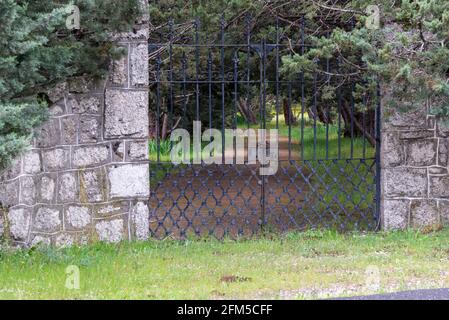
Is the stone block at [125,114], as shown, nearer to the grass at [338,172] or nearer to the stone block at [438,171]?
the grass at [338,172]

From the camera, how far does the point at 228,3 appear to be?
Answer: 9.33 m

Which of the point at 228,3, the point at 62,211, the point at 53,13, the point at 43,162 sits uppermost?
the point at 228,3

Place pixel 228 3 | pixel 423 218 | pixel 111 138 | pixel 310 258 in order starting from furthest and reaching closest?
pixel 228 3
pixel 423 218
pixel 111 138
pixel 310 258

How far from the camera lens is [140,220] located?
729cm

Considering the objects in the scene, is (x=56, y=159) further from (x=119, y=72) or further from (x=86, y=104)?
(x=119, y=72)

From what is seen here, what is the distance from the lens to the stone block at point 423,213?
7.71m

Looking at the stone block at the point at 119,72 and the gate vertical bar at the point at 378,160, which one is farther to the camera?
the gate vertical bar at the point at 378,160

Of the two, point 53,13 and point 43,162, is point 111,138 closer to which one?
point 43,162

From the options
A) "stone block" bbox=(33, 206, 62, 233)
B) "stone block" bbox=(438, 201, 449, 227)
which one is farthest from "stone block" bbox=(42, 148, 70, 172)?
"stone block" bbox=(438, 201, 449, 227)

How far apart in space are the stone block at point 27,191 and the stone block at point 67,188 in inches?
11.1

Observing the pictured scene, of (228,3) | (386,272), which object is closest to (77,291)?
(386,272)

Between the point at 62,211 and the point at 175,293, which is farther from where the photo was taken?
the point at 62,211

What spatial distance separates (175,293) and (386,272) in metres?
1.86

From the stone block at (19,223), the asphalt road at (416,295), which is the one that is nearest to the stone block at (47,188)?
the stone block at (19,223)
